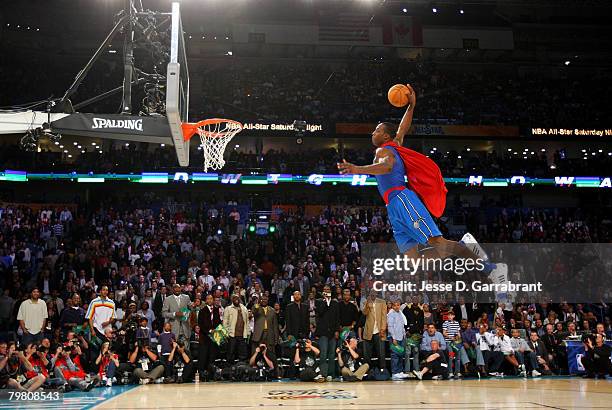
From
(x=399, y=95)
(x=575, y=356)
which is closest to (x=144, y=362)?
(x=399, y=95)

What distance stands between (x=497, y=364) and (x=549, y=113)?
2042 cm

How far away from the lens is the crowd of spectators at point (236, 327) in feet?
45.4

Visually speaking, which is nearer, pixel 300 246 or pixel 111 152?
pixel 300 246

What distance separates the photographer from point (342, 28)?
35.1 metres

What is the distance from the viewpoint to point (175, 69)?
8.84m

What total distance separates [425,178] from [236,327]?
9438 millimetres

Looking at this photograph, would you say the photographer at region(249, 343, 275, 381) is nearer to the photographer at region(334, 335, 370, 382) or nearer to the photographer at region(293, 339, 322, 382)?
the photographer at region(293, 339, 322, 382)

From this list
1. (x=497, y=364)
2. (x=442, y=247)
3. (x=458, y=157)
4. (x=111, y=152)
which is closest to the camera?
(x=442, y=247)

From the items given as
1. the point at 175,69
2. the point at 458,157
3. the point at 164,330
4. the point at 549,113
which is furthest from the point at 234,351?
the point at 549,113

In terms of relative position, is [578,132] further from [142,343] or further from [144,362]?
[144,362]

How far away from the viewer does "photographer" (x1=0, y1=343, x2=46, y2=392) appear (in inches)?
468

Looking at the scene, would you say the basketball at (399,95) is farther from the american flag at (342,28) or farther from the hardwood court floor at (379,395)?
the american flag at (342,28)

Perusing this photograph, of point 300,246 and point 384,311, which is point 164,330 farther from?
point 300,246

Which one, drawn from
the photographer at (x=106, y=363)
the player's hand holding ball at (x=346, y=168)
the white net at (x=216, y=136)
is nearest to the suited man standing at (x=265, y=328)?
the photographer at (x=106, y=363)
